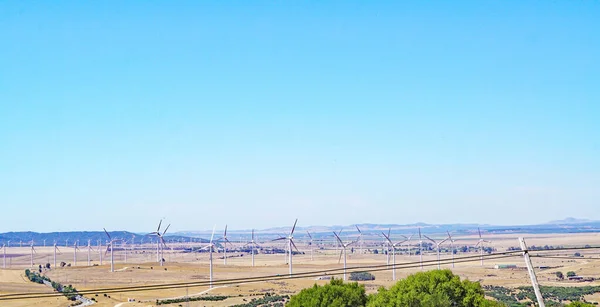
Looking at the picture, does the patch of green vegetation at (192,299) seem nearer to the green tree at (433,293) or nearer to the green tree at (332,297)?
the green tree at (332,297)

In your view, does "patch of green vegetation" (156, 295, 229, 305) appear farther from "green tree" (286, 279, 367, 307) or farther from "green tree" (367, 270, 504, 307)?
"green tree" (367, 270, 504, 307)

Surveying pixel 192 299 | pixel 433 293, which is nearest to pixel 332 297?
pixel 433 293

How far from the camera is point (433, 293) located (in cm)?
4656

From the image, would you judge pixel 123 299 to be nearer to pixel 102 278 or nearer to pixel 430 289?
pixel 102 278

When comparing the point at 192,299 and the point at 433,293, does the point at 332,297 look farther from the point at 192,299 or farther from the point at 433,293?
the point at 192,299

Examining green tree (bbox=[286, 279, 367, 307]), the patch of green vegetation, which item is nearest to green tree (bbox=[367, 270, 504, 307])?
green tree (bbox=[286, 279, 367, 307])

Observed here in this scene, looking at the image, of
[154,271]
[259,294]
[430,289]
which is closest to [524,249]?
[430,289]

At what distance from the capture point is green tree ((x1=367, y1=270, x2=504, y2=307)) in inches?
1785

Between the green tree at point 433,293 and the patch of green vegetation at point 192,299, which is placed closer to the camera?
the green tree at point 433,293

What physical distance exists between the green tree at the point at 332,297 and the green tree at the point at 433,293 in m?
1.63

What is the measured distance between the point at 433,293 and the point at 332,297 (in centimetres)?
757

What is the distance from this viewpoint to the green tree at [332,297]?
161 feet

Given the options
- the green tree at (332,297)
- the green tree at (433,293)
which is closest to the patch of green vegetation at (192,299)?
the green tree at (332,297)

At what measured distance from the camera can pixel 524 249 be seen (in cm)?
2361
